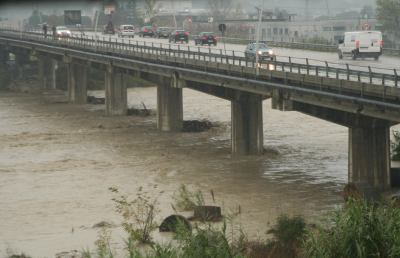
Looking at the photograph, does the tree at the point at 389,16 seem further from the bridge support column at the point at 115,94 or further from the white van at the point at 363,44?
the white van at the point at 363,44

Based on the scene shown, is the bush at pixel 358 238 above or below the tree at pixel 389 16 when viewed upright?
below

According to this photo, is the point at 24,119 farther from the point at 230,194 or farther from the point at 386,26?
the point at 386,26

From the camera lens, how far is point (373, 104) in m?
33.1

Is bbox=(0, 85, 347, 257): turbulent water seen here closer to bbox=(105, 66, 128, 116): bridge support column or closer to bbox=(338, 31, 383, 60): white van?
bbox=(105, 66, 128, 116): bridge support column

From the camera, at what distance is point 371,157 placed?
36.2 metres

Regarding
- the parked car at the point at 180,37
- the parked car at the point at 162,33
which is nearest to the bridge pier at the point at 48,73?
the parked car at the point at 162,33

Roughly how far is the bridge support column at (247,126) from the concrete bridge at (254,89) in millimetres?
48

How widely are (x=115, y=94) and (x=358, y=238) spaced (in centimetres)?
5264

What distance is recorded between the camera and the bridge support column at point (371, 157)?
36.2 metres

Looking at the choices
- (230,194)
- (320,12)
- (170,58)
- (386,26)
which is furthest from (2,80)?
(320,12)

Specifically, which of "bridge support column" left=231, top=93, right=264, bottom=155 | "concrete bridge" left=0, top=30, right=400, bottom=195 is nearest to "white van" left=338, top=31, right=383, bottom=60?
"concrete bridge" left=0, top=30, right=400, bottom=195

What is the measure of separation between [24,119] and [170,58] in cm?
1662

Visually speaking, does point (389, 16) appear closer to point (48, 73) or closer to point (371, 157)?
point (48, 73)

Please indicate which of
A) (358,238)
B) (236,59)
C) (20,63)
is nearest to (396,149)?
(236,59)
